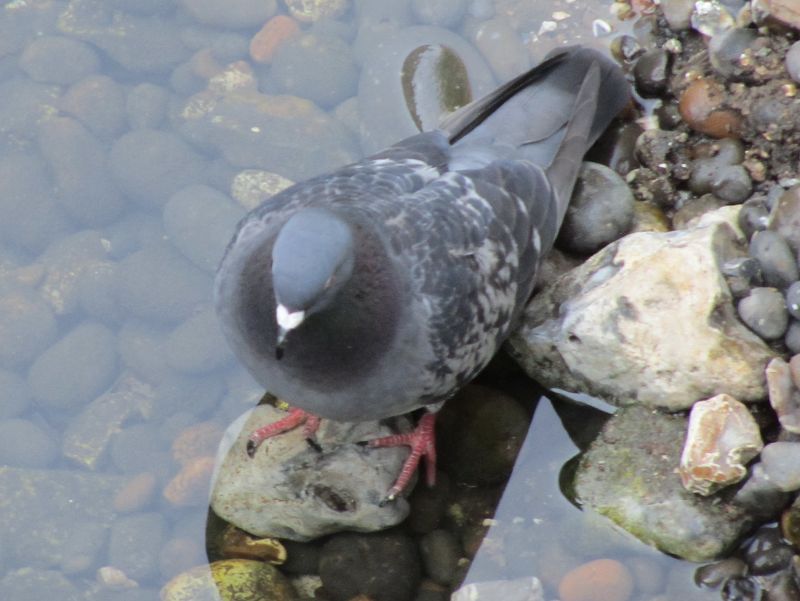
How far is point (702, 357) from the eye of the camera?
466cm

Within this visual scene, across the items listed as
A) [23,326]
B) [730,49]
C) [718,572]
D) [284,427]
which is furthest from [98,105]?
[718,572]

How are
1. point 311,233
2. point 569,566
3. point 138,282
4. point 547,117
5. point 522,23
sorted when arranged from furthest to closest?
point 522,23 → point 138,282 → point 547,117 → point 569,566 → point 311,233

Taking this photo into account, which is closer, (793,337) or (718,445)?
(718,445)

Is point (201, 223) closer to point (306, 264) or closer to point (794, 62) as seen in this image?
point (306, 264)

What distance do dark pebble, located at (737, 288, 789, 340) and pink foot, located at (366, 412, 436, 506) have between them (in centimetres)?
160

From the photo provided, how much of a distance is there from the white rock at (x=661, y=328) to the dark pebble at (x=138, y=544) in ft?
7.55

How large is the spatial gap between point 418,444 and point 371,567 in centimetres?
64

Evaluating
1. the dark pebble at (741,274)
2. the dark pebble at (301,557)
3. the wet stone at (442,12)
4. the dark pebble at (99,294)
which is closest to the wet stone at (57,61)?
the dark pebble at (99,294)

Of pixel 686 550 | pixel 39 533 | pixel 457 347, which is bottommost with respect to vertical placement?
pixel 39 533

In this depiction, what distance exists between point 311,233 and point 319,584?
2095mm

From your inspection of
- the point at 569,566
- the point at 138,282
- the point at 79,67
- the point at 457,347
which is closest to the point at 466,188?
the point at 457,347

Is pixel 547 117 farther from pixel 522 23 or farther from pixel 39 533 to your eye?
pixel 39 533

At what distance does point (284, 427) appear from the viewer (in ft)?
16.9

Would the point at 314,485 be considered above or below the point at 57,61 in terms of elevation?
below
